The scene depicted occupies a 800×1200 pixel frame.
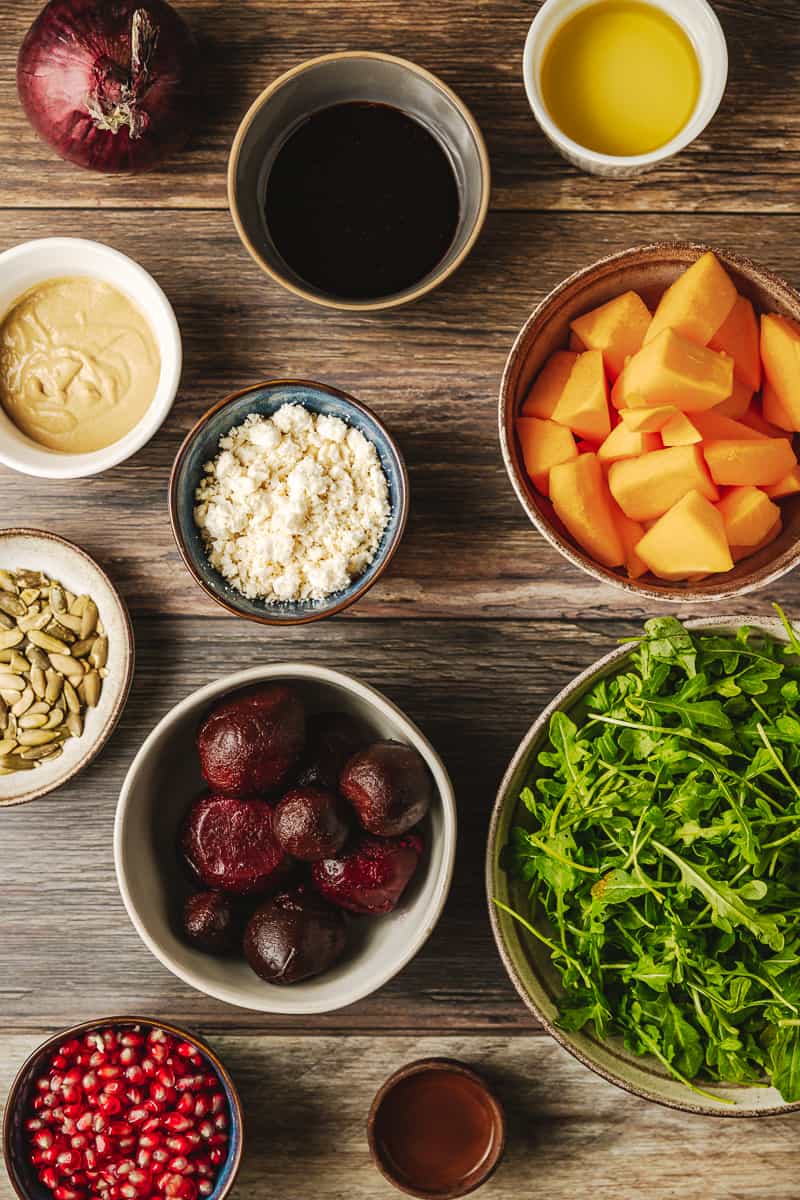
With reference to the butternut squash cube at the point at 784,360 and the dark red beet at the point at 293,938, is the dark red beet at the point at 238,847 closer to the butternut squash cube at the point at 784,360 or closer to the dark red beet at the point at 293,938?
the dark red beet at the point at 293,938

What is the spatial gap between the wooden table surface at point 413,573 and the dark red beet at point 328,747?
0.11 metres

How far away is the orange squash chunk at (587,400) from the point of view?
1.35m

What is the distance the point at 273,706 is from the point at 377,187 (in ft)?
2.37

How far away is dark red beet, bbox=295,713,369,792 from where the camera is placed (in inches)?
53.9

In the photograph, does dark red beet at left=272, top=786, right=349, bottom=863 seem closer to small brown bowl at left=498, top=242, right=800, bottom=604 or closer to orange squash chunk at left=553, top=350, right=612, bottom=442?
small brown bowl at left=498, top=242, right=800, bottom=604

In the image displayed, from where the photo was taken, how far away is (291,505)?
1349 mm

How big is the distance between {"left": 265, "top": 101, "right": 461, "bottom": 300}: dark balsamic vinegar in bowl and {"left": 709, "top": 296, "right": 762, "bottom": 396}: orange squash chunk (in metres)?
0.39

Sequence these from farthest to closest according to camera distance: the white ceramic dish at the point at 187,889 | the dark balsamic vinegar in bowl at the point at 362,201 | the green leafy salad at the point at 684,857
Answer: the dark balsamic vinegar in bowl at the point at 362,201 < the white ceramic dish at the point at 187,889 < the green leafy salad at the point at 684,857

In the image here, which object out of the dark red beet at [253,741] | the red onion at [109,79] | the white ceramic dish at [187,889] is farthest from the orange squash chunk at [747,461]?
the red onion at [109,79]

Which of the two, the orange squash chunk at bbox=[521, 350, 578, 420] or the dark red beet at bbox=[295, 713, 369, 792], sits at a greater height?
the orange squash chunk at bbox=[521, 350, 578, 420]

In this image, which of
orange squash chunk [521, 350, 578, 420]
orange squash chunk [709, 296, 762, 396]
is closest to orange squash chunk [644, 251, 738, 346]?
orange squash chunk [709, 296, 762, 396]

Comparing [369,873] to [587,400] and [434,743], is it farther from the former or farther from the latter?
[587,400]

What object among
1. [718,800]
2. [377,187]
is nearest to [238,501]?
[377,187]

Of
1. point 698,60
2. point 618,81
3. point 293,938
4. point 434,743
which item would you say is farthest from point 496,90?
point 293,938
